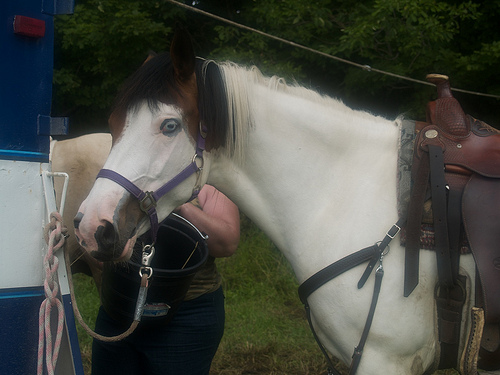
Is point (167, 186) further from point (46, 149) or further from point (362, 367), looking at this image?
point (362, 367)

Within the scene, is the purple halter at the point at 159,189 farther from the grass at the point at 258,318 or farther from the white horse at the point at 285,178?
the grass at the point at 258,318

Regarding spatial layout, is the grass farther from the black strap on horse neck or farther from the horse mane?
the horse mane

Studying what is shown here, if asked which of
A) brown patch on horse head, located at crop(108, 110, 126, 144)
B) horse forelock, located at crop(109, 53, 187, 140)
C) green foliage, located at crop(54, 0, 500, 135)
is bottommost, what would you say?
brown patch on horse head, located at crop(108, 110, 126, 144)

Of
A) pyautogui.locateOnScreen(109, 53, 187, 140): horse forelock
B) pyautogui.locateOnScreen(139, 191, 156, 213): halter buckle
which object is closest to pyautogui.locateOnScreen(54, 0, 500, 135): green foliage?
pyautogui.locateOnScreen(109, 53, 187, 140): horse forelock

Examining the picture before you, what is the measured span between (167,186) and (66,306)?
1.70 ft

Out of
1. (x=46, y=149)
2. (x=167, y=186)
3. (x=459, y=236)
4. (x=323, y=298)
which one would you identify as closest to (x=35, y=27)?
(x=46, y=149)

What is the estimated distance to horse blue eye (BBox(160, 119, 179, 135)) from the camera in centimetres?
182

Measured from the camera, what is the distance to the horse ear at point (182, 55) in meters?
1.82

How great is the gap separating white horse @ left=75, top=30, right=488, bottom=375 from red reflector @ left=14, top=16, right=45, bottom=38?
0.38 metres

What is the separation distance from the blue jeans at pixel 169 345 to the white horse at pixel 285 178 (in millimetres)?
492

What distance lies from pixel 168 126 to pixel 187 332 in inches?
35.2

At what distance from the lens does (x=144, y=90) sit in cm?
185

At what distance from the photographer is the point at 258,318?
470 cm

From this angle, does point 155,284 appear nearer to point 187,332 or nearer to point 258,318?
point 187,332
